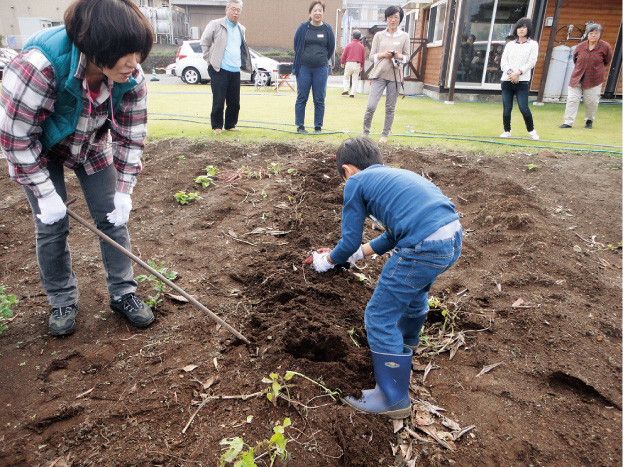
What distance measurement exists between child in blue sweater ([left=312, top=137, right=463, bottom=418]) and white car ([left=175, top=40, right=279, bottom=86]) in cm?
1541

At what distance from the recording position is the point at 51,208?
2076 mm

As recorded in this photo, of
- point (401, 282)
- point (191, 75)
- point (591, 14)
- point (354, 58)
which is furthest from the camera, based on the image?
point (191, 75)

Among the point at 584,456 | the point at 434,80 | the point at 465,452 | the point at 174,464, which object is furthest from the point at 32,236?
the point at 434,80

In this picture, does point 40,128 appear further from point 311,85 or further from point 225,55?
point 311,85

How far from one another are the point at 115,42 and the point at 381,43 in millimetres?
5620

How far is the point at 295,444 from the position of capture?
1751 millimetres

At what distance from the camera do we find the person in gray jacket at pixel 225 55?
6629mm

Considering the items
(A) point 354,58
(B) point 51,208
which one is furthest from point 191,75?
(B) point 51,208

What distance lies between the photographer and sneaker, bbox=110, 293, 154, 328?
252 cm

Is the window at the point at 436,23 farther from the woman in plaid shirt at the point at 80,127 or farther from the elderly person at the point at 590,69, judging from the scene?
the woman in plaid shirt at the point at 80,127

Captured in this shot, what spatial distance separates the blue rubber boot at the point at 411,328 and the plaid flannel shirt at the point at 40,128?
5.74 feet

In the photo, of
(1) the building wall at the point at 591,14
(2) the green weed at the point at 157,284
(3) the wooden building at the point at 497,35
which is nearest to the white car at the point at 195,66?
(3) the wooden building at the point at 497,35

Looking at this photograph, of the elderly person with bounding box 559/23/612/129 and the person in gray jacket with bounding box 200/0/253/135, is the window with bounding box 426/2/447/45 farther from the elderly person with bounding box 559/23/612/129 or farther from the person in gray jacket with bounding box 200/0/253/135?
the person in gray jacket with bounding box 200/0/253/135

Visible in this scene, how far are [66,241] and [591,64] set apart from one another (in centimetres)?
921
